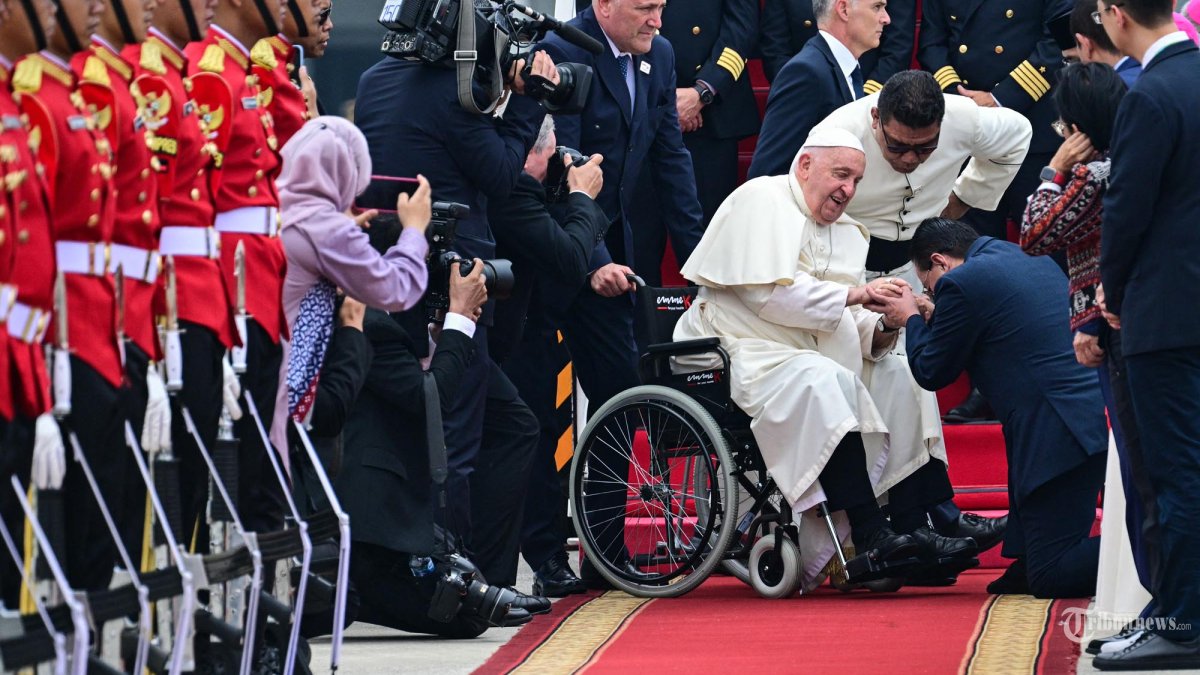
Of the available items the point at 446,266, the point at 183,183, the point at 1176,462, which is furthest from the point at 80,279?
the point at 1176,462

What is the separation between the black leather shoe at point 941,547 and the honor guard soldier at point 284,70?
2.87 m

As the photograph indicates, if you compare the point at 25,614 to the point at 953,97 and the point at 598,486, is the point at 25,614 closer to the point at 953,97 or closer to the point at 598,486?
the point at 598,486

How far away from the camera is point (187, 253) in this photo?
4.33m

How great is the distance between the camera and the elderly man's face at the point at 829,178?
718 centimetres

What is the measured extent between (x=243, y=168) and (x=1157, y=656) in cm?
240

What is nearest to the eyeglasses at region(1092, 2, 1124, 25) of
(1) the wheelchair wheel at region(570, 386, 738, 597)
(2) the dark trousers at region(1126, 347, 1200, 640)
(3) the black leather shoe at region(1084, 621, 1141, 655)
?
(2) the dark trousers at region(1126, 347, 1200, 640)

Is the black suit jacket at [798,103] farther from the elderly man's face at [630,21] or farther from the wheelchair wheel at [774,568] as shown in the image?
the wheelchair wheel at [774,568]

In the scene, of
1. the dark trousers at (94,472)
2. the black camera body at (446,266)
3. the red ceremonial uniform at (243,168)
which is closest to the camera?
the dark trousers at (94,472)

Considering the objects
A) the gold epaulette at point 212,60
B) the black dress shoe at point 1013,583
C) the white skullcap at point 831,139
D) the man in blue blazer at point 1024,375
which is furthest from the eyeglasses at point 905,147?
the gold epaulette at point 212,60

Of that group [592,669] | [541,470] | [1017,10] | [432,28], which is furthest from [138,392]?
[1017,10]

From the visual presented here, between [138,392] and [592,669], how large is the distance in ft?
5.90

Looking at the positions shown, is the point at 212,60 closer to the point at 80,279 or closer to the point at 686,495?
the point at 80,279

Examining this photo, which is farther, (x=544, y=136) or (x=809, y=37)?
(x=809, y=37)

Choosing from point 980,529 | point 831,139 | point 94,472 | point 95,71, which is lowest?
point 980,529
